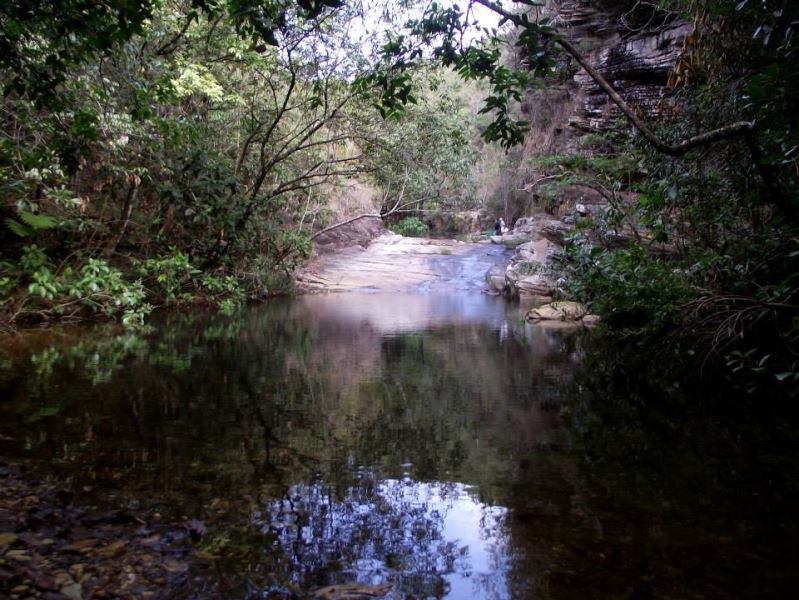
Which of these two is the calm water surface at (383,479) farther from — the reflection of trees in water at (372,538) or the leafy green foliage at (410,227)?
the leafy green foliage at (410,227)

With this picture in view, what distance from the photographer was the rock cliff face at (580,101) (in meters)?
17.2

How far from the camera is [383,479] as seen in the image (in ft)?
12.4

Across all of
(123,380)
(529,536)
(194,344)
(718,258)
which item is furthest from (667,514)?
(194,344)

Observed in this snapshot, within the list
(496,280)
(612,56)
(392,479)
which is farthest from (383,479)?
(496,280)

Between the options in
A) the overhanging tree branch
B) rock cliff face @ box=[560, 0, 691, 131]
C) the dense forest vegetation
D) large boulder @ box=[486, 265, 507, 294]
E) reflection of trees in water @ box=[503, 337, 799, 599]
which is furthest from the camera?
large boulder @ box=[486, 265, 507, 294]

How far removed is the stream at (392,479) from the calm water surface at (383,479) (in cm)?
2

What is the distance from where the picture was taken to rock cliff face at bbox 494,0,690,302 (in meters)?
17.2

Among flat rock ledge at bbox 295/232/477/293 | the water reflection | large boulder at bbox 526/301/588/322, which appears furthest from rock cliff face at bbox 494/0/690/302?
the water reflection

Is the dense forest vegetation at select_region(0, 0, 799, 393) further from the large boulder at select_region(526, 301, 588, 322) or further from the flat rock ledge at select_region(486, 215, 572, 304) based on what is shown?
the flat rock ledge at select_region(486, 215, 572, 304)

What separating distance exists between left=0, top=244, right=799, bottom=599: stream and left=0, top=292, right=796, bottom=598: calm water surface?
0.05ft

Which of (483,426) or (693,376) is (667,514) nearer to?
(483,426)

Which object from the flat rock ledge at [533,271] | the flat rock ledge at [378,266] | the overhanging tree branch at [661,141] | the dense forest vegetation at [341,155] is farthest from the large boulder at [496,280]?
the overhanging tree branch at [661,141]

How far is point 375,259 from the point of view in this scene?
26266mm

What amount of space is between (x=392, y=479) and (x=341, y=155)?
1625cm
